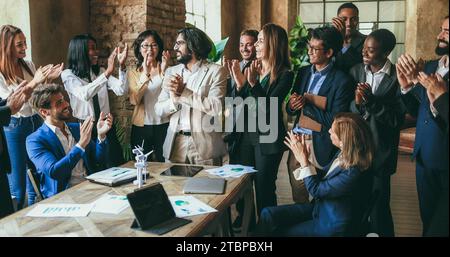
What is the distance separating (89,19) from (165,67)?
4.77 feet

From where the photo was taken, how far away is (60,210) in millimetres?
2025

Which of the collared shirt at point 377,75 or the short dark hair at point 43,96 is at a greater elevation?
the collared shirt at point 377,75

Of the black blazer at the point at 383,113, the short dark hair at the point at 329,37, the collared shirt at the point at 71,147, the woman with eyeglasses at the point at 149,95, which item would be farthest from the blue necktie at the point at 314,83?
the collared shirt at the point at 71,147

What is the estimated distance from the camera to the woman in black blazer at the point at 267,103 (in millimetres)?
3125

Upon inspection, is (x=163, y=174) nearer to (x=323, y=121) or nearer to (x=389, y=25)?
(x=323, y=121)

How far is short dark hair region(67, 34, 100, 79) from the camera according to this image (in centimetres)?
352

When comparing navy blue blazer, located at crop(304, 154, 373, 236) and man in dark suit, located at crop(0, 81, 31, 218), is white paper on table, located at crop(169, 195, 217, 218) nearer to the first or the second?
navy blue blazer, located at crop(304, 154, 373, 236)

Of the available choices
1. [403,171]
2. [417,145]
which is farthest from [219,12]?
[417,145]

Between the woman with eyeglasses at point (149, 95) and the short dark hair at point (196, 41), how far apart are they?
49cm

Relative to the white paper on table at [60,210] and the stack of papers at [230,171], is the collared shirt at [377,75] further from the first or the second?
the white paper on table at [60,210]

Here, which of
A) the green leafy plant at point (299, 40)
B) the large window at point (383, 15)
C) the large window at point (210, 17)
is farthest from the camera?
the large window at point (383, 15)

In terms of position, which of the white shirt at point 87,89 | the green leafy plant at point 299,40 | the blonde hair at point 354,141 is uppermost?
the green leafy plant at point 299,40

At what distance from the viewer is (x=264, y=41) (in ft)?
10.3

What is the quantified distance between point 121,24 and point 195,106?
1.94 metres
